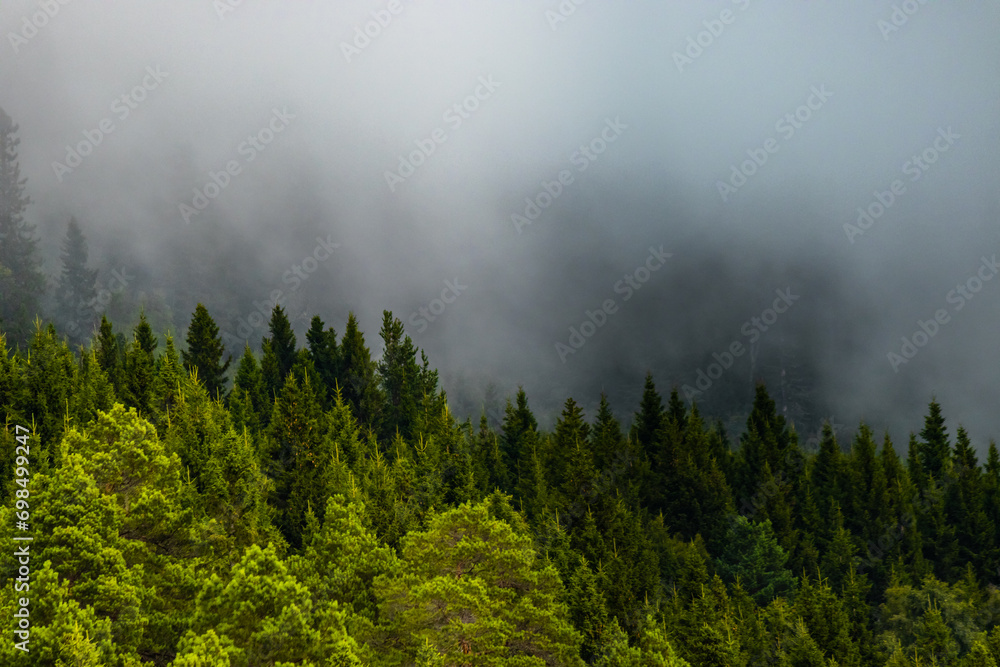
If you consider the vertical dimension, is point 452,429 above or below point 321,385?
below

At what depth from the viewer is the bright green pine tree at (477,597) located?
4534cm

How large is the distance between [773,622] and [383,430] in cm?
5527

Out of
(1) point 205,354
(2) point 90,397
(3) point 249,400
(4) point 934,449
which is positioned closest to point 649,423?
(4) point 934,449

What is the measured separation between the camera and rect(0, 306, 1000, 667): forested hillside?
124 ft

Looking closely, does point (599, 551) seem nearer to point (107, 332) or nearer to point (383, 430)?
point (383, 430)

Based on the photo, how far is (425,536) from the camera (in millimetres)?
48688

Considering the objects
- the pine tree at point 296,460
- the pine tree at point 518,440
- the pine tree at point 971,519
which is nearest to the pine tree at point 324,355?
the pine tree at point 518,440

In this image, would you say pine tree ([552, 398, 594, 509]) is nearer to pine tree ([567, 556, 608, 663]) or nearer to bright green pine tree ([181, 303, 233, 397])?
pine tree ([567, 556, 608, 663])

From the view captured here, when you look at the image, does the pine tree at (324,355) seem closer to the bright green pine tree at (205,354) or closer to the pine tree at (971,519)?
the bright green pine tree at (205,354)

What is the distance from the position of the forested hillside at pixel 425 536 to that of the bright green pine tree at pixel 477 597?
15 centimetres

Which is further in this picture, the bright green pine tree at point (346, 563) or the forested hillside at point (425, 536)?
the bright green pine tree at point (346, 563)

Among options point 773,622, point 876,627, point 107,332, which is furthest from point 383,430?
point 876,627

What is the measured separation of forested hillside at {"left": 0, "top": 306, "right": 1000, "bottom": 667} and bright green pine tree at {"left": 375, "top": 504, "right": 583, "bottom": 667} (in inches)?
5.9

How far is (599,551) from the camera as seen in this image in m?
60.6
